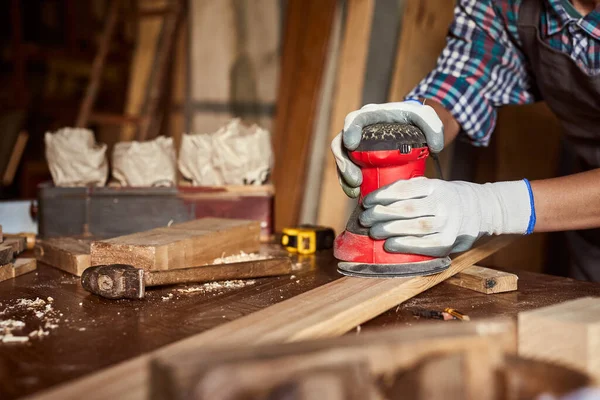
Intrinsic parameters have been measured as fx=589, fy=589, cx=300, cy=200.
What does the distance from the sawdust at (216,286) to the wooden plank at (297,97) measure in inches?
86.7

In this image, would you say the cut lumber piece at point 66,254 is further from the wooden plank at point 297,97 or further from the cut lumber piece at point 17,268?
the wooden plank at point 297,97

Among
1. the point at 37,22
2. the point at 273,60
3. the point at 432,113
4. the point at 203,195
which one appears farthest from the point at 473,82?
the point at 37,22

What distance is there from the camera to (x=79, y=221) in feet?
6.93

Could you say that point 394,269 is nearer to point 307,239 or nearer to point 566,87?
point 307,239

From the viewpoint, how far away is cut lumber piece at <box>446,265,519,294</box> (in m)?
1.47

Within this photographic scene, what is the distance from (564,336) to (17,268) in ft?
4.67

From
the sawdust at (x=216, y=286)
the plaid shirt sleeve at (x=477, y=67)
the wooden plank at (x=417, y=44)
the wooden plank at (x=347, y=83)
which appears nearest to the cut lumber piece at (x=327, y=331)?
the sawdust at (x=216, y=286)

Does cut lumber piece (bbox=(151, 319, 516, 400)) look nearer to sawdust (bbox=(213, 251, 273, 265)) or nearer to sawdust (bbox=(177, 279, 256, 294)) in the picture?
sawdust (bbox=(177, 279, 256, 294))

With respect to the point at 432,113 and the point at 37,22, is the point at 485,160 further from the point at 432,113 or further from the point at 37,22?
the point at 37,22

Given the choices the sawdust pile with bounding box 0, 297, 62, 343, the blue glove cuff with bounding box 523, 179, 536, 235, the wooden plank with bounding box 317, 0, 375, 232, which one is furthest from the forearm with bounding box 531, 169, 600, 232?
the wooden plank with bounding box 317, 0, 375, 232

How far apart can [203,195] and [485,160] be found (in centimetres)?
186

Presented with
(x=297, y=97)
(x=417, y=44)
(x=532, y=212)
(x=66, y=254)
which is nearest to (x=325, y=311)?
(x=532, y=212)

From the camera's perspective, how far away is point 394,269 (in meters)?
1.43

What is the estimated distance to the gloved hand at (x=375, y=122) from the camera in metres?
1.49
